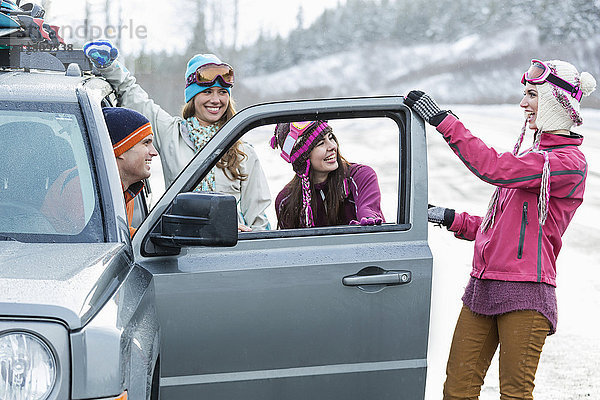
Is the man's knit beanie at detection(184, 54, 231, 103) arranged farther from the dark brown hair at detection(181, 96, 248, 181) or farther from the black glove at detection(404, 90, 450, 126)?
the black glove at detection(404, 90, 450, 126)

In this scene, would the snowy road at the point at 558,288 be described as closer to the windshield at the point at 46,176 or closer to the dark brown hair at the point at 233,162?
the dark brown hair at the point at 233,162

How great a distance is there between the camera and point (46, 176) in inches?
105

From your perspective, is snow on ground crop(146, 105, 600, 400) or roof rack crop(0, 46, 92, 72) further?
snow on ground crop(146, 105, 600, 400)

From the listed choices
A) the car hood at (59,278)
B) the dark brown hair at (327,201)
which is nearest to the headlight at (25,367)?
the car hood at (59,278)

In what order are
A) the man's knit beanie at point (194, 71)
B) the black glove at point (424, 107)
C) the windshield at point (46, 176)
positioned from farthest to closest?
the man's knit beanie at point (194, 71), the black glove at point (424, 107), the windshield at point (46, 176)

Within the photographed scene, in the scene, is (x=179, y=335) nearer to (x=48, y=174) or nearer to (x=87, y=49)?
(x=48, y=174)

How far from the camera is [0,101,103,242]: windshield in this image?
254 centimetres

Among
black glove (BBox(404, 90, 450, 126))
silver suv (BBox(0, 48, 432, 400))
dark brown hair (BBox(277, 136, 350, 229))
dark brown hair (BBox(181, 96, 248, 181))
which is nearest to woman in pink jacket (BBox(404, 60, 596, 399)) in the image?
black glove (BBox(404, 90, 450, 126))

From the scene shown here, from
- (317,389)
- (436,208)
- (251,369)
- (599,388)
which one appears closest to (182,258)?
A: (251,369)

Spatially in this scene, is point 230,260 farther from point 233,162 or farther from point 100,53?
point 100,53

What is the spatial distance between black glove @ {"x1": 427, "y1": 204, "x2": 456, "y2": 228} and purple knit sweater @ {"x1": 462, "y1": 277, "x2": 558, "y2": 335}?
0.34m

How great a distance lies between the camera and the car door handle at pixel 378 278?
3033 millimetres

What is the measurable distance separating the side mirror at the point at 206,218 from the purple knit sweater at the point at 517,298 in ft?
4.26

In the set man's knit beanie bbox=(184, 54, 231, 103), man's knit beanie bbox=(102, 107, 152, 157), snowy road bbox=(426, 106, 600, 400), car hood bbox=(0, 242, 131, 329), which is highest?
man's knit beanie bbox=(184, 54, 231, 103)
